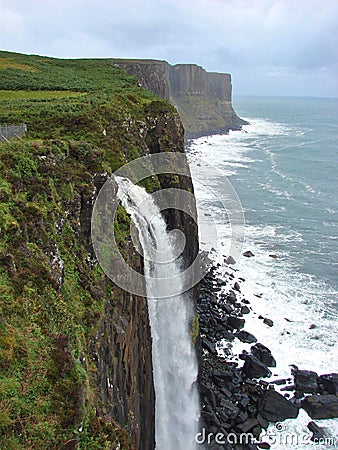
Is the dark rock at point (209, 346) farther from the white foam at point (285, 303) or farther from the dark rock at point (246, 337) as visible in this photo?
the dark rock at point (246, 337)

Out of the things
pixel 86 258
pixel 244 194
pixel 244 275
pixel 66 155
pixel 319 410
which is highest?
pixel 66 155

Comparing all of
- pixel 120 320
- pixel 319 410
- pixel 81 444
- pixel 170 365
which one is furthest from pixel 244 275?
pixel 81 444

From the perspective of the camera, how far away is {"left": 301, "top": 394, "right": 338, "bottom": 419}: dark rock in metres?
22.1

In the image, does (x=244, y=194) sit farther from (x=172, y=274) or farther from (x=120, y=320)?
(x=120, y=320)

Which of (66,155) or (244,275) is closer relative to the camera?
(66,155)

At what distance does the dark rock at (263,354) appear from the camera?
2600 cm

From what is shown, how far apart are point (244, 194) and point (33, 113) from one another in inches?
1663

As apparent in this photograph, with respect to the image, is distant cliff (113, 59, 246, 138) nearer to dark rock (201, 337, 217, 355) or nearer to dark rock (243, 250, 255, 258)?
dark rock (243, 250, 255, 258)

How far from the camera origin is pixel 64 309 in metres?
10.1

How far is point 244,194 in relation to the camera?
198 ft

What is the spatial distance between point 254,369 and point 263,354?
5.67 ft

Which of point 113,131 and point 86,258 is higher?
point 113,131

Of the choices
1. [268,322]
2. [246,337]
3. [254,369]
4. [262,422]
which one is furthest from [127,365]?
[268,322]
